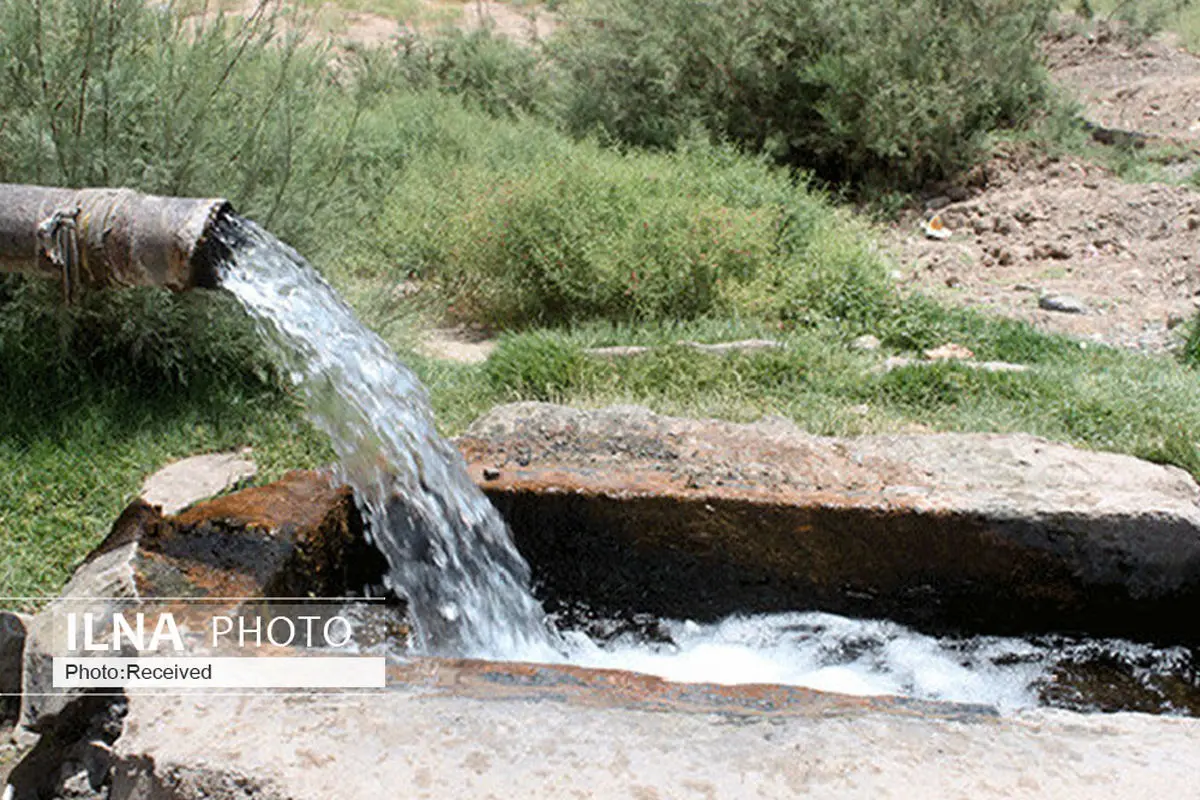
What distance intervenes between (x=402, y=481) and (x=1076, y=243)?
7.04 metres

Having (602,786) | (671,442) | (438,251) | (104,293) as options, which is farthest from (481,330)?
(602,786)

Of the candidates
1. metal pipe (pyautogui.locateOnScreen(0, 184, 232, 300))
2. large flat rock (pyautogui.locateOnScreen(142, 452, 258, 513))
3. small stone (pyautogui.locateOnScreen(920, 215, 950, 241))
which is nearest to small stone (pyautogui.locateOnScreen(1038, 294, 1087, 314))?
small stone (pyautogui.locateOnScreen(920, 215, 950, 241))

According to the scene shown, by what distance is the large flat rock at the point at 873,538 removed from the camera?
10.5 feet

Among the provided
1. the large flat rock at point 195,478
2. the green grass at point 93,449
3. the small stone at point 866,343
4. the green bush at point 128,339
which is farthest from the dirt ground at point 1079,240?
the large flat rock at point 195,478

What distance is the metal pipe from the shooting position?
274cm

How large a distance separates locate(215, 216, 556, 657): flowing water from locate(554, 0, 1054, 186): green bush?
707 cm

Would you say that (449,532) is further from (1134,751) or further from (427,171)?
(427,171)

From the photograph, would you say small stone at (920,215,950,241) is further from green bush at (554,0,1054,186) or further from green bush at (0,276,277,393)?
green bush at (0,276,277,393)

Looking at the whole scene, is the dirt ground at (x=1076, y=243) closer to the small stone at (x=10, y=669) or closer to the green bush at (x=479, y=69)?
the green bush at (x=479, y=69)

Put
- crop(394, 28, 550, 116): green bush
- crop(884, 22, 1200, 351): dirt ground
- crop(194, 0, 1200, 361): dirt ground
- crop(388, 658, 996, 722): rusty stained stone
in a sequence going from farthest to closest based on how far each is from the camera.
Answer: crop(394, 28, 550, 116): green bush, crop(884, 22, 1200, 351): dirt ground, crop(194, 0, 1200, 361): dirt ground, crop(388, 658, 996, 722): rusty stained stone

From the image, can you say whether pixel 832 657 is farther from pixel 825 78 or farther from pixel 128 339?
pixel 825 78

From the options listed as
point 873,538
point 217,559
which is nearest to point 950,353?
point 873,538

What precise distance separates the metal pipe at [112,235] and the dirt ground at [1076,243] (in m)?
5.40

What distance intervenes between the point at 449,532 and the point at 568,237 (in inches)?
155
